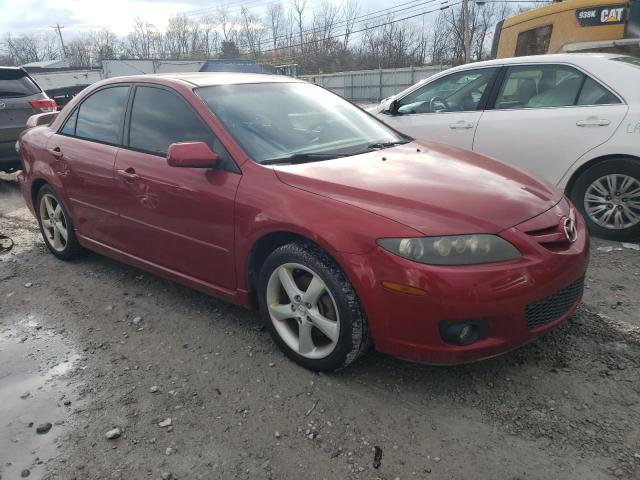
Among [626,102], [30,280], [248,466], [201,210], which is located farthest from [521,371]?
[30,280]

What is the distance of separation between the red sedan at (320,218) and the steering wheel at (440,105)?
1.74m

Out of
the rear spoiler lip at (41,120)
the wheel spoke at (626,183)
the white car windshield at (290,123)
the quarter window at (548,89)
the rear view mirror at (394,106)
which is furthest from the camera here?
the rear view mirror at (394,106)

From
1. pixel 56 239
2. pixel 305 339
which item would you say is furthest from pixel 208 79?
pixel 56 239

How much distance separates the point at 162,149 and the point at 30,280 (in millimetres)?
1904

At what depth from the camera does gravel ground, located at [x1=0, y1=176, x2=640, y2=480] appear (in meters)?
2.15

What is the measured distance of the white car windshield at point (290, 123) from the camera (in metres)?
3.05

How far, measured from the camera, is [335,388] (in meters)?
2.64

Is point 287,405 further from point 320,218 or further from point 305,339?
point 320,218

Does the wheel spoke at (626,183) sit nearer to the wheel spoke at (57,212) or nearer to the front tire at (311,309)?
the front tire at (311,309)

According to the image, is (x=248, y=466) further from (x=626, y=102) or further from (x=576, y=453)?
(x=626, y=102)

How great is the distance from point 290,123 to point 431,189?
1.17 metres

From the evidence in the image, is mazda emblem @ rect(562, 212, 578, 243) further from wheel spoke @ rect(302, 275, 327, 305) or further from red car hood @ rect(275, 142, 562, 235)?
wheel spoke @ rect(302, 275, 327, 305)

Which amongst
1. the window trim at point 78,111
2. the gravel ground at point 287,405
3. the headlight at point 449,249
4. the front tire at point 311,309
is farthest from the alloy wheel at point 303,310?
the window trim at point 78,111

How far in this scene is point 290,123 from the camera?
332 centimetres
